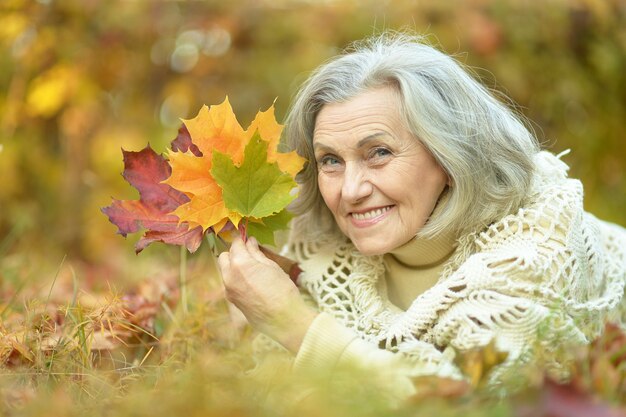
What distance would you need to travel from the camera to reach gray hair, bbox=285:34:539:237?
7.33ft

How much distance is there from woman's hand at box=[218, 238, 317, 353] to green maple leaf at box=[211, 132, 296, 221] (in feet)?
0.45

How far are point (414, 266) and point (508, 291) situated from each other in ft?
1.70

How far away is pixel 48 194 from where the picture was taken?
5.62m

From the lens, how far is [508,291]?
206 centimetres

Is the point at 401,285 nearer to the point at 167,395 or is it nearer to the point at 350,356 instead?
the point at 350,356

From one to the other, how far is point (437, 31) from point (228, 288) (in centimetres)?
316

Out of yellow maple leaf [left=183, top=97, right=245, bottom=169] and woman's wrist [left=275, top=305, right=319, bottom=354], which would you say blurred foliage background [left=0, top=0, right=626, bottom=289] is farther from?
woman's wrist [left=275, top=305, right=319, bottom=354]

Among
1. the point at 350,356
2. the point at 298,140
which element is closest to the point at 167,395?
the point at 350,356

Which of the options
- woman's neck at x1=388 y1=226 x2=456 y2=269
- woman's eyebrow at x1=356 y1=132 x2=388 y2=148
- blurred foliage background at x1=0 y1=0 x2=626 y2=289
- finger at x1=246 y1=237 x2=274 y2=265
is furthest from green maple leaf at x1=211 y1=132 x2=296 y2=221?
blurred foliage background at x1=0 y1=0 x2=626 y2=289

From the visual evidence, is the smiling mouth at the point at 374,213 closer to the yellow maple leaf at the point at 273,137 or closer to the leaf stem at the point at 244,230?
the yellow maple leaf at the point at 273,137

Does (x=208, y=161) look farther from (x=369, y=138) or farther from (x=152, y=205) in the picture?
(x=369, y=138)

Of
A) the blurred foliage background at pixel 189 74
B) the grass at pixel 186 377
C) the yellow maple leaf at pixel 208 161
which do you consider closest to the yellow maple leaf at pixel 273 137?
the yellow maple leaf at pixel 208 161

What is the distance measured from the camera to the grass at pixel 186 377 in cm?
144

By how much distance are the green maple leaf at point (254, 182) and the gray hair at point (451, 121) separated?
0.31 meters
